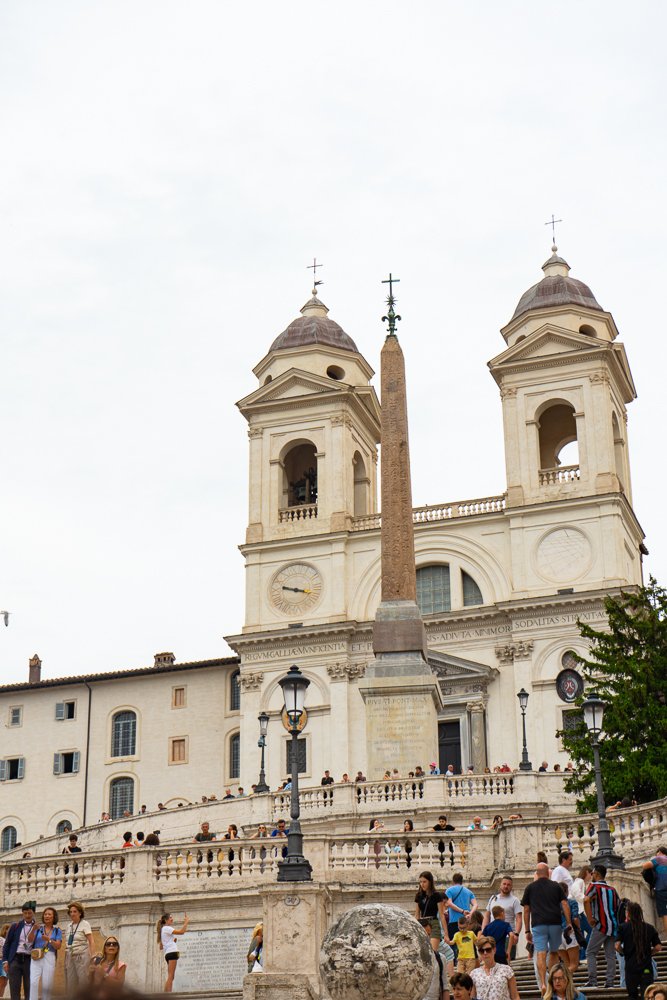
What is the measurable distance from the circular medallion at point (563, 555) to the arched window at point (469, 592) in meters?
2.84

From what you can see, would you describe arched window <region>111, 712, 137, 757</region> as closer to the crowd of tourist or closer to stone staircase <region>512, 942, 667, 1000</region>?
stone staircase <region>512, 942, 667, 1000</region>

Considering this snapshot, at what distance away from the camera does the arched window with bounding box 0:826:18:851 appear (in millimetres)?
69062

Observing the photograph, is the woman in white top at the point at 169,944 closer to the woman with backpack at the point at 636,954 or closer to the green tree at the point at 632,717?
the woman with backpack at the point at 636,954

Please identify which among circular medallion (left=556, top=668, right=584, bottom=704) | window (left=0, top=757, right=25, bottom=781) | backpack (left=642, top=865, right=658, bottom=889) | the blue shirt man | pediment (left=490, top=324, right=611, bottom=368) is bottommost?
the blue shirt man

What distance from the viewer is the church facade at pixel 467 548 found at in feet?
197

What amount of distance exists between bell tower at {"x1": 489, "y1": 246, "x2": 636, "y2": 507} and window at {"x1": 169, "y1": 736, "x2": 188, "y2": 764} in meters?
18.0

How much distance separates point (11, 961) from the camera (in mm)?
19250

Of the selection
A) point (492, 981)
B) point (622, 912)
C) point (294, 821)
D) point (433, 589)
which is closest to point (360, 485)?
point (433, 589)

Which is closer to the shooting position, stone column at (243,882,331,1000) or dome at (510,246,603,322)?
stone column at (243,882,331,1000)

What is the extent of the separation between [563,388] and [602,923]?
160 feet

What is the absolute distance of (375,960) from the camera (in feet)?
38.8

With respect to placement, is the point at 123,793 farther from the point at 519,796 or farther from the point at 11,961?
the point at 11,961

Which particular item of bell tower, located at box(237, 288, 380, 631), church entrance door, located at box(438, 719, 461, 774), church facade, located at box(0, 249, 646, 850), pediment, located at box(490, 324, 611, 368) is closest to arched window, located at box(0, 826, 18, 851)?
church facade, located at box(0, 249, 646, 850)

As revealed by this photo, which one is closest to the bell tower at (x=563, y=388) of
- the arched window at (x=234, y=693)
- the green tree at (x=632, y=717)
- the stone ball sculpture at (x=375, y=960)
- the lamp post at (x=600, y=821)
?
the arched window at (x=234, y=693)
